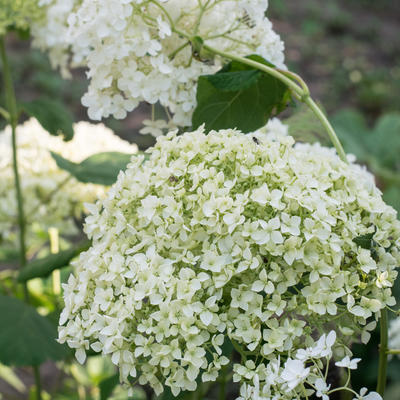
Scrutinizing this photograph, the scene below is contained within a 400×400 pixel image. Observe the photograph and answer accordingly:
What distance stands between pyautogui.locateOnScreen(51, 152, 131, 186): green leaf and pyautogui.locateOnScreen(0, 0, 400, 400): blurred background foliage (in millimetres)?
312

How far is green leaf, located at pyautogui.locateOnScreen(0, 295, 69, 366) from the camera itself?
41.4 inches

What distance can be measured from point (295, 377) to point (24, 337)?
0.66 m

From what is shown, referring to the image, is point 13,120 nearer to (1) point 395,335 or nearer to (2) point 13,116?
(2) point 13,116

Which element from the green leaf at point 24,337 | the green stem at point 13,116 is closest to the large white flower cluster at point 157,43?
the green stem at point 13,116

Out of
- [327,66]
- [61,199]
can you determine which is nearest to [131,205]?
[61,199]

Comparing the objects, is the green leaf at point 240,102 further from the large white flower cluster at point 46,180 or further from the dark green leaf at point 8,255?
the dark green leaf at point 8,255

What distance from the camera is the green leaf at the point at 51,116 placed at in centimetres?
110

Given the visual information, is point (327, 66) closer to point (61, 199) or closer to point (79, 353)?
point (61, 199)

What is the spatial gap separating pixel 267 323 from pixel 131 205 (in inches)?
8.1

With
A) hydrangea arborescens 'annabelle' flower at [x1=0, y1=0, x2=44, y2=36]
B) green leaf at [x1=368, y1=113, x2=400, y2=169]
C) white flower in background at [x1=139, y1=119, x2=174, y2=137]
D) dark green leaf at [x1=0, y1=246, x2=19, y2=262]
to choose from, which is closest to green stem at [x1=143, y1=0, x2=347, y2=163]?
white flower in background at [x1=139, y1=119, x2=174, y2=137]

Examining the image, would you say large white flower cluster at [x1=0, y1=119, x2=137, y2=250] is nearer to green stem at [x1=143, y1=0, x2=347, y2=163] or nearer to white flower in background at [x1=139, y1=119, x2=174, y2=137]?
white flower in background at [x1=139, y1=119, x2=174, y2=137]

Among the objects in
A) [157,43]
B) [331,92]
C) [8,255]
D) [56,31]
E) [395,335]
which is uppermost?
[157,43]

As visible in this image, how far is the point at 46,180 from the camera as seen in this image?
1.33 meters

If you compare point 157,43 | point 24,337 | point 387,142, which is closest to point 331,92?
point 387,142
